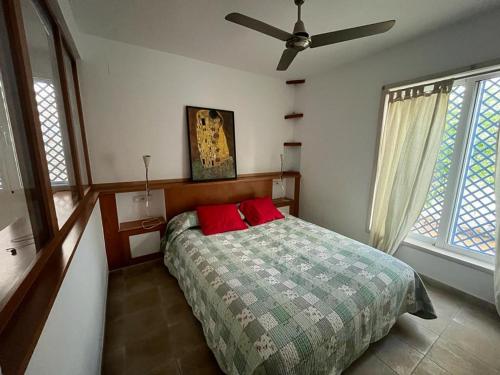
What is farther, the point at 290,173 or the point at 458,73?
the point at 290,173

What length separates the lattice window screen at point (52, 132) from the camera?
3.59ft

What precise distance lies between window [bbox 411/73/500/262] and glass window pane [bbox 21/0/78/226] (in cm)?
311

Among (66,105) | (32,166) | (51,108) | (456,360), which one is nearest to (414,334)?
(456,360)

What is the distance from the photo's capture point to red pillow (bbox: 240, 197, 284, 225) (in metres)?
2.58

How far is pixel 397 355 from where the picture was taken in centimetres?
141

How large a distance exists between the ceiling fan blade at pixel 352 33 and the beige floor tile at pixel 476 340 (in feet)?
7.46

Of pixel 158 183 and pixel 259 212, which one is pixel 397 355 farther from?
pixel 158 183

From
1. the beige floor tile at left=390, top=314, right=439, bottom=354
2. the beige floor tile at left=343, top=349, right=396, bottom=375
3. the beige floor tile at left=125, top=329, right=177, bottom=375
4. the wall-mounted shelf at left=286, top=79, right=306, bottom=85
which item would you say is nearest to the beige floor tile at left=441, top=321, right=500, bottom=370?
the beige floor tile at left=390, top=314, right=439, bottom=354

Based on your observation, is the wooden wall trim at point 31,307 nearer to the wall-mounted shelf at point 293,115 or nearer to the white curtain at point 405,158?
the white curtain at point 405,158

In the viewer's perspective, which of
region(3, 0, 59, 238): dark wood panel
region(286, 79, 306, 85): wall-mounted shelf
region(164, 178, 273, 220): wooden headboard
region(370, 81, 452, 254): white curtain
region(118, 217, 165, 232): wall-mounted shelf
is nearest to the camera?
region(3, 0, 59, 238): dark wood panel

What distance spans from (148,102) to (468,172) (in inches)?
132

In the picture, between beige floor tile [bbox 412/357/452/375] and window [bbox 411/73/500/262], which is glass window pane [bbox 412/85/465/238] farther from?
beige floor tile [bbox 412/357/452/375]

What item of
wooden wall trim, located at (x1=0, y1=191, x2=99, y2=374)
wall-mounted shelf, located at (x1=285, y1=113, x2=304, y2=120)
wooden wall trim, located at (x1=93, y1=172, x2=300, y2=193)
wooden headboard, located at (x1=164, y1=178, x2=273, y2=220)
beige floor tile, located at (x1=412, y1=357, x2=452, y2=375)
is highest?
wall-mounted shelf, located at (x1=285, y1=113, x2=304, y2=120)

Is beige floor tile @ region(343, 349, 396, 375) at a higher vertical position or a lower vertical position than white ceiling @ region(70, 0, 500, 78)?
lower
